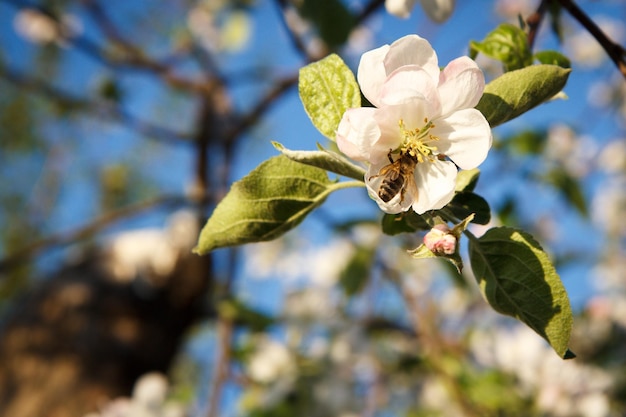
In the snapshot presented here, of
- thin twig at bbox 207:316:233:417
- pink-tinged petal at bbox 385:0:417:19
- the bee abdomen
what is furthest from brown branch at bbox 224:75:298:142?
the bee abdomen

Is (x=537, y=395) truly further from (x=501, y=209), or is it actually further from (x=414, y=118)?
(x=414, y=118)

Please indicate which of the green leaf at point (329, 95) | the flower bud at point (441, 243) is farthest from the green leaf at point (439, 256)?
the green leaf at point (329, 95)

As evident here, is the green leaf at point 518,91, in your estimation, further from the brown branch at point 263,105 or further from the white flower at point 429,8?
the brown branch at point 263,105

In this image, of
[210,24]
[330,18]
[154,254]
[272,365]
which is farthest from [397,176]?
[210,24]

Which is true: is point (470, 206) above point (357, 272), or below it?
below

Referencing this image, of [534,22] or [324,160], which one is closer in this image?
[324,160]

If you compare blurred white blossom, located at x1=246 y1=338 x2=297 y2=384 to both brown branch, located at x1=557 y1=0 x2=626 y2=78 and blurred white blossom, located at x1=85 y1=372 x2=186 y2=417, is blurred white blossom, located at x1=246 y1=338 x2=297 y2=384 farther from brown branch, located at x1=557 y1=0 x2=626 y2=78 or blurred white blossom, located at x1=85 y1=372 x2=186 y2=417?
brown branch, located at x1=557 y1=0 x2=626 y2=78

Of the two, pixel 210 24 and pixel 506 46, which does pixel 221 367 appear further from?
pixel 210 24
